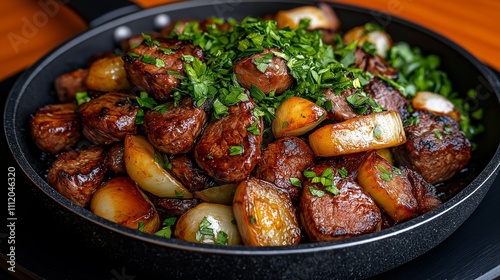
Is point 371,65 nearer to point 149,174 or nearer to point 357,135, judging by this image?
point 357,135

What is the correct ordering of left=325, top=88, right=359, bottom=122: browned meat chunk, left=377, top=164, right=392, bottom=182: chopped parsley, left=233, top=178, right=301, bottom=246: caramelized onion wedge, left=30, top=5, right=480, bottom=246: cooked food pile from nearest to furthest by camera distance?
left=233, top=178, right=301, bottom=246: caramelized onion wedge → left=30, top=5, right=480, bottom=246: cooked food pile → left=377, top=164, right=392, bottom=182: chopped parsley → left=325, top=88, right=359, bottom=122: browned meat chunk

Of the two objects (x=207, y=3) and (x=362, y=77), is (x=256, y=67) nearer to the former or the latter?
(x=362, y=77)

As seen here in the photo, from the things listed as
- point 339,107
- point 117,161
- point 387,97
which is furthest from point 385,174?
point 117,161

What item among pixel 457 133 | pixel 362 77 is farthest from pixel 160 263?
pixel 457 133

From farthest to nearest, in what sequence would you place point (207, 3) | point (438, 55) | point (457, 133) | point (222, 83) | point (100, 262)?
point (207, 3), point (438, 55), point (457, 133), point (222, 83), point (100, 262)

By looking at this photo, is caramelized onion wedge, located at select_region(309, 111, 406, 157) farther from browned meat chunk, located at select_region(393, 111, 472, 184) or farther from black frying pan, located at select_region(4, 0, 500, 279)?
black frying pan, located at select_region(4, 0, 500, 279)

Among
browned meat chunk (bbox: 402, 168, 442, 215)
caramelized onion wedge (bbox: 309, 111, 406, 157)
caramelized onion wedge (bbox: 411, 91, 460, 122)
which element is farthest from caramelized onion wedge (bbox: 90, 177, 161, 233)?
caramelized onion wedge (bbox: 411, 91, 460, 122)
